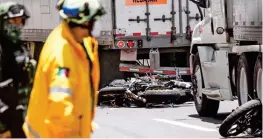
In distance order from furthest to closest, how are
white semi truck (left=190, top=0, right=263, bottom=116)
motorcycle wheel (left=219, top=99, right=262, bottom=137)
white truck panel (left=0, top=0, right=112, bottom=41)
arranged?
white truck panel (left=0, top=0, right=112, bottom=41) < white semi truck (left=190, top=0, right=263, bottom=116) < motorcycle wheel (left=219, top=99, right=262, bottom=137)

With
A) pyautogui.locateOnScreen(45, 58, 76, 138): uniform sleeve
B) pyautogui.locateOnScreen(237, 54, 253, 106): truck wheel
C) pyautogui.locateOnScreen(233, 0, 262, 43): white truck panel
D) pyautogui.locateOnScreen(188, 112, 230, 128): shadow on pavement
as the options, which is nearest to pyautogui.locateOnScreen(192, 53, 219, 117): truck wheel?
pyautogui.locateOnScreen(188, 112, 230, 128): shadow on pavement

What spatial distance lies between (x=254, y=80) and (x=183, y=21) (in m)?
8.27

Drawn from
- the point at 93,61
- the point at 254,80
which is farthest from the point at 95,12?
the point at 254,80

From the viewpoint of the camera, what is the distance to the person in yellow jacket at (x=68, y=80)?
444cm

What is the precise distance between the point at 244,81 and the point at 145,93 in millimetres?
5068

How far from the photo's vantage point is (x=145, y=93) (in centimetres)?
1722

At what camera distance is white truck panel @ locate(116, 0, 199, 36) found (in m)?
19.3

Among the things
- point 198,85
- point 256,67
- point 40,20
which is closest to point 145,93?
point 198,85

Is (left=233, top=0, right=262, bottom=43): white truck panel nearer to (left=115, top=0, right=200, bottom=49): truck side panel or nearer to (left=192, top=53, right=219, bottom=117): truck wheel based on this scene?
(left=192, top=53, right=219, bottom=117): truck wheel

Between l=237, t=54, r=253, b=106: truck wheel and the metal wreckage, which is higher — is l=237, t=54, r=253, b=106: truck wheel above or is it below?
above

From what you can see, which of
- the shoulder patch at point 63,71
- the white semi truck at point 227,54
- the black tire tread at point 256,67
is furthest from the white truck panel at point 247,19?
the shoulder patch at point 63,71

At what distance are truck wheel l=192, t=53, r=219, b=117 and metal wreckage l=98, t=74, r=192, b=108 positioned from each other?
2.07 metres

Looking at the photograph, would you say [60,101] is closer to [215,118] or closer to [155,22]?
[215,118]

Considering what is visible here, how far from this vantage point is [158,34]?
19.6 metres
